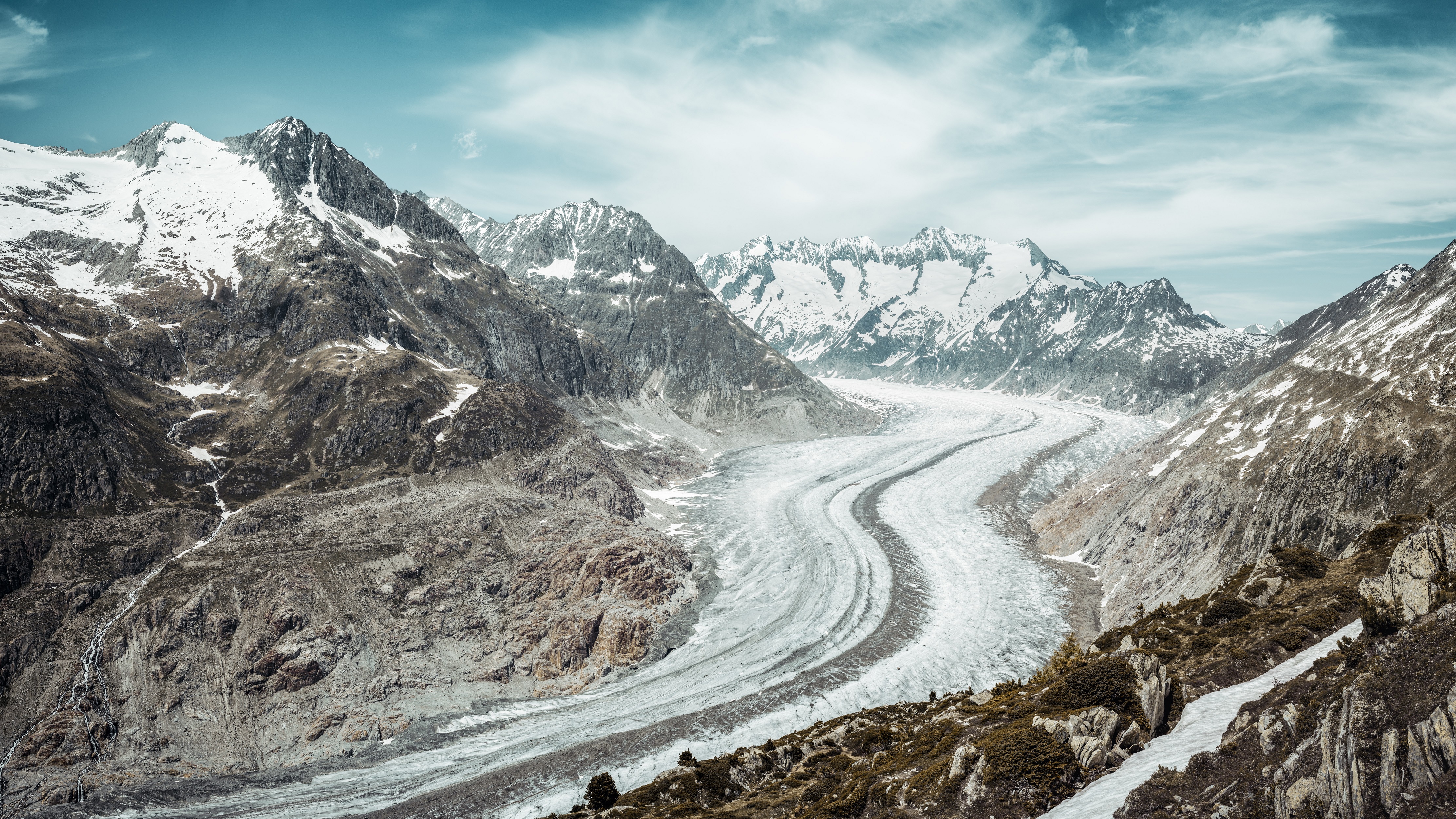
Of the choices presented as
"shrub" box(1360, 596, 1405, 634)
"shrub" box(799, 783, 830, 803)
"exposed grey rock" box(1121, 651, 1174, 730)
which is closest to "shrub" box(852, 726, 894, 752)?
"shrub" box(799, 783, 830, 803)

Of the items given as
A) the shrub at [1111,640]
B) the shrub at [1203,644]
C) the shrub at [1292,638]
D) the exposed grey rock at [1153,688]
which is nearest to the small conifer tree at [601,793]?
the exposed grey rock at [1153,688]

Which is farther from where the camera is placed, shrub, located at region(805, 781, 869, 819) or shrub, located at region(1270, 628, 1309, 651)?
shrub, located at region(1270, 628, 1309, 651)

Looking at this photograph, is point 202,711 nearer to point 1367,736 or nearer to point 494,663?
point 494,663

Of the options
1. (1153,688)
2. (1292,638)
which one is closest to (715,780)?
(1153,688)

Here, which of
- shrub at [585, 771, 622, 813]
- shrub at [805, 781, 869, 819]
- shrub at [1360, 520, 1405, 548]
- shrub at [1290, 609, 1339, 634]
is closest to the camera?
shrub at [805, 781, 869, 819]

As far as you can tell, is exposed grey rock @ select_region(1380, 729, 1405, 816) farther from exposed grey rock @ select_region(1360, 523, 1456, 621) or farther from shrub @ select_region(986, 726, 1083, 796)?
shrub @ select_region(986, 726, 1083, 796)

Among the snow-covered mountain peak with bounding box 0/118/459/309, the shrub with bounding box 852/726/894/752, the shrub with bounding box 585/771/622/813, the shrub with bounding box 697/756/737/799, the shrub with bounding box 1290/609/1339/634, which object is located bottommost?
the shrub with bounding box 585/771/622/813

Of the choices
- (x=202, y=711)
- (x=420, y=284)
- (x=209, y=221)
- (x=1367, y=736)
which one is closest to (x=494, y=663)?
(x=202, y=711)
